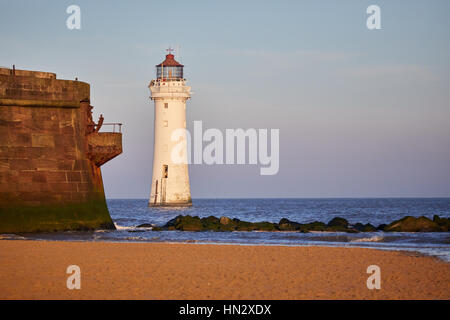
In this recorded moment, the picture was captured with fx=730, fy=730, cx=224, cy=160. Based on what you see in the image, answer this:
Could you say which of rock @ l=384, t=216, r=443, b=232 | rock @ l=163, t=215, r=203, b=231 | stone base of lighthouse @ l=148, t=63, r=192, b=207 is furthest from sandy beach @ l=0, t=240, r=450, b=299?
stone base of lighthouse @ l=148, t=63, r=192, b=207

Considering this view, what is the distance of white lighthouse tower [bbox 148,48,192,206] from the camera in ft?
136

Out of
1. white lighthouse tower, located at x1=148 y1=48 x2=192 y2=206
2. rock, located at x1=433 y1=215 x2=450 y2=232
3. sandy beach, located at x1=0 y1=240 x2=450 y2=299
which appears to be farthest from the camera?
white lighthouse tower, located at x1=148 y1=48 x2=192 y2=206

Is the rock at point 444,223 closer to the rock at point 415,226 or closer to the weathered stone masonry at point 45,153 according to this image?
the rock at point 415,226

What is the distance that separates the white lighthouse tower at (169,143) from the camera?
136 ft

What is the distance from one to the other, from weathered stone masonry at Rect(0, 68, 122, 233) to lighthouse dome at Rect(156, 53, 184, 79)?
2263 cm

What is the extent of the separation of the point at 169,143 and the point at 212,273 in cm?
3042

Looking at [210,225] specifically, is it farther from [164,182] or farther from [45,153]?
[164,182]

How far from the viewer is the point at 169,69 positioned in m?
43.6

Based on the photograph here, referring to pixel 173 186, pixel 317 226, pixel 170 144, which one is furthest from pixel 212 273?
pixel 173 186

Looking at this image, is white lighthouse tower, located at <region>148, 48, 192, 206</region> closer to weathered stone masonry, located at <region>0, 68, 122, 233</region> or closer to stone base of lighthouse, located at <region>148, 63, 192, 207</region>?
stone base of lighthouse, located at <region>148, 63, 192, 207</region>

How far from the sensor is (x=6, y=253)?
1347 cm

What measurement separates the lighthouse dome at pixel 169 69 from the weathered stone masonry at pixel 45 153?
22.6 m

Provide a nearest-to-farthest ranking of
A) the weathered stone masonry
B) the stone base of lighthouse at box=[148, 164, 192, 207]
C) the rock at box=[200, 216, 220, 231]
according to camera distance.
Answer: the weathered stone masonry
the rock at box=[200, 216, 220, 231]
the stone base of lighthouse at box=[148, 164, 192, 207]
